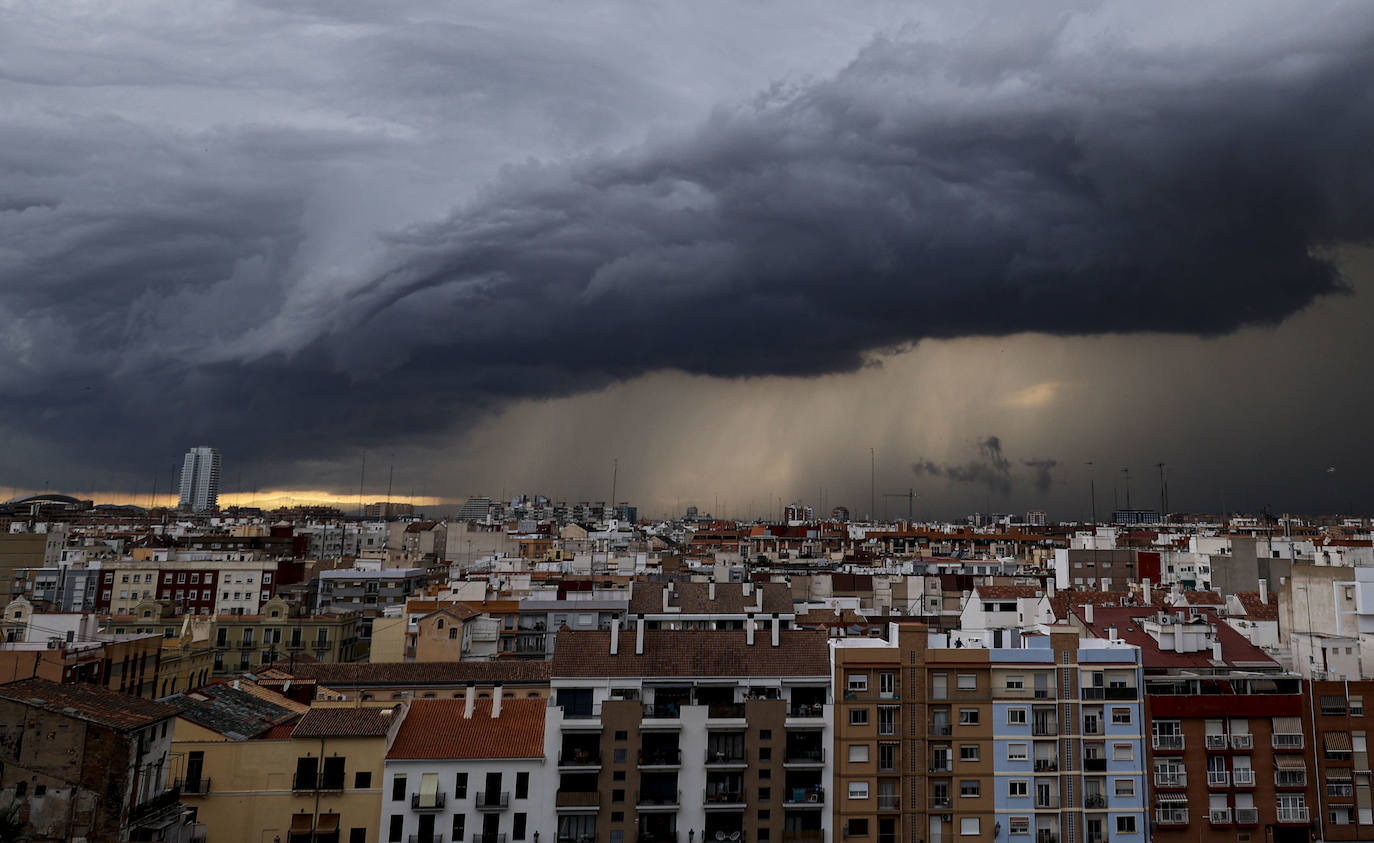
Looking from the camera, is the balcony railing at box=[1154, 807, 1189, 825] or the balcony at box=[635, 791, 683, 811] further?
Result: the balcony railing at box=[1154, 807, 1189, 825]

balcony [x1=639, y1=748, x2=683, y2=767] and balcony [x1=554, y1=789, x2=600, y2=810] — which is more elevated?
balcony [x1=639, y1=748, x2=683, y2=767]

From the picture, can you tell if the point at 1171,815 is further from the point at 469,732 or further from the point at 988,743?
the point at 469,732

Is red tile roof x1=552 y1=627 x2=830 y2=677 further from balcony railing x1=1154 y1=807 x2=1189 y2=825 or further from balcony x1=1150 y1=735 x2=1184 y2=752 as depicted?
balcony railing x1=1154 y1=807 x2=1189 y2=825

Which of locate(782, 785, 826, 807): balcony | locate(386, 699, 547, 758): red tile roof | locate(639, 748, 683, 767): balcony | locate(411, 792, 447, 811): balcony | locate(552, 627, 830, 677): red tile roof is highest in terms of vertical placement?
locate(552, 627, 830, 677): red tile roof

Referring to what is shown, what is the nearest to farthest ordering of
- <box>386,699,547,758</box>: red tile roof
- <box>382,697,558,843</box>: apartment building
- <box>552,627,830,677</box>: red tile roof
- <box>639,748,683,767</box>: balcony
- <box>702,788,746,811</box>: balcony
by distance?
1. <box>382,697,558,843</box>: apartment building
2. <box>386,699,547,758</box>: red tile roof
3. <box>702,788,746,811</box>: balcony
4. <box>639,748,683,767</box>: balcony
5. <box>552,627,830,677</box>: red tile roof

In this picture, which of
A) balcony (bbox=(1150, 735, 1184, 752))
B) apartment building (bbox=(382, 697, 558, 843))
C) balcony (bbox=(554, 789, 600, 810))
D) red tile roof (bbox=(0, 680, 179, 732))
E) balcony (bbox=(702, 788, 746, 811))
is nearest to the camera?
red tile roof (bbox=(0, 680, 179, 732))

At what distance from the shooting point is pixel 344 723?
56469mm

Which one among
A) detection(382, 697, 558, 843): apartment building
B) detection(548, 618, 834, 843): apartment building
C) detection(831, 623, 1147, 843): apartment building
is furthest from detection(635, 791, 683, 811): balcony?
detection(831, 623, 1147, 843): apartment building

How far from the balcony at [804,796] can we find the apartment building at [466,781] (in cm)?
1339

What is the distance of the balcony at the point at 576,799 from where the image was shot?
5756cm

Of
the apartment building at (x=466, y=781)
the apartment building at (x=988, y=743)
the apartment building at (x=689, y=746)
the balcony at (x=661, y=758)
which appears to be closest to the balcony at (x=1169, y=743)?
the apartment building at (x=988, y=743)

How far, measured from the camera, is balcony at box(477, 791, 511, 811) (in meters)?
56.6

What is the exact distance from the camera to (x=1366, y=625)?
79.2 metres

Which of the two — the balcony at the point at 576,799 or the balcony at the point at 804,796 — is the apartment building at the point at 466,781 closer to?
the balcony at the point at 576,799
